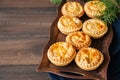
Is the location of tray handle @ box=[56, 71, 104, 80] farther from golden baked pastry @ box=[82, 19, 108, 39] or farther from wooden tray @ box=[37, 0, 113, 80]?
golden baked pastry @ box=[82, 19, 108, 39]

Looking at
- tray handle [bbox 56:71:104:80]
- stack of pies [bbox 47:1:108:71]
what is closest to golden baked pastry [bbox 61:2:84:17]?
stack of pies [bbox 47:1:108:71]

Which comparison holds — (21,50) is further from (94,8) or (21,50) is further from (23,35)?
(94,8)

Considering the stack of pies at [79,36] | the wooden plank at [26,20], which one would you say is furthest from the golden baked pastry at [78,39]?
the wooden plank at [26,20]

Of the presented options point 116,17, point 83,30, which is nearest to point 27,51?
point 83,30

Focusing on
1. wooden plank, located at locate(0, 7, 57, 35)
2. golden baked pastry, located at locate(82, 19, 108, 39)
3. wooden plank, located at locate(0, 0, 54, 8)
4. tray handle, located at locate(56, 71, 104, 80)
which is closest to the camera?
tray handle, located at locate(56, 71, 104, 80)

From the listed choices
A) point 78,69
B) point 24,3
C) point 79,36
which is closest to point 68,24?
point 79,36

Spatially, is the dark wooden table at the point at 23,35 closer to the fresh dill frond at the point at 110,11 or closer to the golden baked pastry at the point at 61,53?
the golden baked pastry at the point at 61,53
